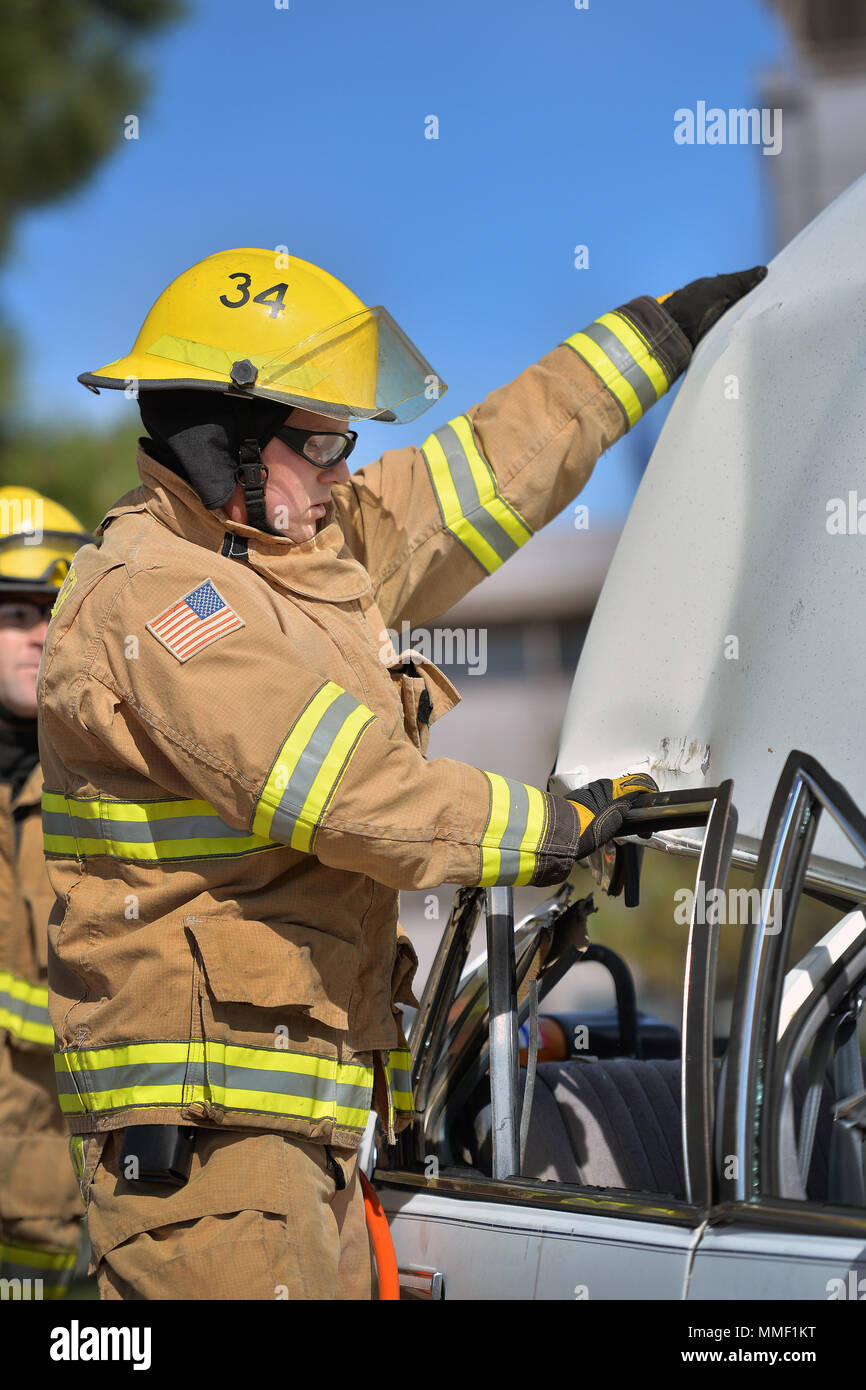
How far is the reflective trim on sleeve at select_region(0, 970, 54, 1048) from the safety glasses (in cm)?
228

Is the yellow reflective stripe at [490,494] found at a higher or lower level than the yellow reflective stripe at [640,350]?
lower

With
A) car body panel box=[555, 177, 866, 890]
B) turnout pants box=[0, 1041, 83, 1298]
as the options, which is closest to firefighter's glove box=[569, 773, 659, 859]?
car body panel box=[555, 177, 866, 890]

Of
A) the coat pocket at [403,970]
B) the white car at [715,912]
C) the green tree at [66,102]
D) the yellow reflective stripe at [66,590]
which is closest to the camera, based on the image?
the white car at [715,912]

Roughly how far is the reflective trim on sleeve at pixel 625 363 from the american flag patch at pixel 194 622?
3.78ft

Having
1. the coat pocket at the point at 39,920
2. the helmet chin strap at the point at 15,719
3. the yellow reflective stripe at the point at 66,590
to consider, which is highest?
the helmet chin strap at the point at 15,719

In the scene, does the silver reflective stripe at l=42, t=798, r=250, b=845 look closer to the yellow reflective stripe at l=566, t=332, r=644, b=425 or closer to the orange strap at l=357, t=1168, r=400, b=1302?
the orange strap at l=357, t=1168, r=400, b=1302

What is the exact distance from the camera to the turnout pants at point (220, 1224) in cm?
213

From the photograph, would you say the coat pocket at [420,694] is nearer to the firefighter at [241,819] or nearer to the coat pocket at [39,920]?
the firefighter at [241,819]

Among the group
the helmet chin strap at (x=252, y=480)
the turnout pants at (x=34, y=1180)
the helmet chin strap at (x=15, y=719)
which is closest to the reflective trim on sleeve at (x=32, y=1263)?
the turnout pants at (x=34, y=1180)

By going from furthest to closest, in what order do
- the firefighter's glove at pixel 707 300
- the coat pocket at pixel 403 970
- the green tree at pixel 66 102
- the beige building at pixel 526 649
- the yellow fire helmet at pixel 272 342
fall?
the beige building at pixel 526 649 < the green tree at pixel 66 102 < the firefighter's glove at pixel 707 300 < the coat pocket at pixel 403 970 < the yellow fire helmet at pixel 272 342

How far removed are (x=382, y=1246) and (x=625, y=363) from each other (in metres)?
1.84

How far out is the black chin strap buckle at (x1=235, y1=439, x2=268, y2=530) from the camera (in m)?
2.43
